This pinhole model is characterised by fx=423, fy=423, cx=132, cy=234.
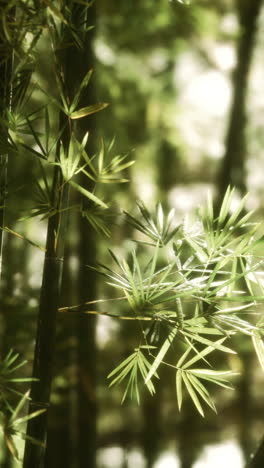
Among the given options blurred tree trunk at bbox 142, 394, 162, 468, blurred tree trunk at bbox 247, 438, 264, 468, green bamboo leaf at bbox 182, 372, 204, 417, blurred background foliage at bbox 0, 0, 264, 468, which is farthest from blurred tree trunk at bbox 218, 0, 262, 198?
blurred tree trunk at bbox 142, 394, 162, 468

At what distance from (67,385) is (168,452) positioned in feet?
12.7

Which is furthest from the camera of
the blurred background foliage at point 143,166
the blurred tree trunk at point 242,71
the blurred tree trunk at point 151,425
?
the blurred tree trunk at point 151,425

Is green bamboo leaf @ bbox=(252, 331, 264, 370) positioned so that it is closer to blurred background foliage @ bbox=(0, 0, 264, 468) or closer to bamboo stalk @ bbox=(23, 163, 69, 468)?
bamboo stalk @ bbox=(23, 163, 69, 468)

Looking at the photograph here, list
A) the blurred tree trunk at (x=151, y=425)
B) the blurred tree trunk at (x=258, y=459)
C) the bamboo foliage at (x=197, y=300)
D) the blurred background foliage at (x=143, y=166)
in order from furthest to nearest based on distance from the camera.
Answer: the blurred tree trunk at (x=151, y=425) < the blurred background foliage at (x=143, y=166) < the bamboo foliage at (x=197, y=300) < the blurred tree trunk at (x=258, y=459)

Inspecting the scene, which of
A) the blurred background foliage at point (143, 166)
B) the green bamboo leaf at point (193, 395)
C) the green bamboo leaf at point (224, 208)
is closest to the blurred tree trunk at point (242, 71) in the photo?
the blurred background foliage at point (143, 166)

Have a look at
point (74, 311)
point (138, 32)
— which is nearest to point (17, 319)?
point (74, 311)

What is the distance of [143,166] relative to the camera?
15.1 ft

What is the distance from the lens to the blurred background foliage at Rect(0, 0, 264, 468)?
2.70 m

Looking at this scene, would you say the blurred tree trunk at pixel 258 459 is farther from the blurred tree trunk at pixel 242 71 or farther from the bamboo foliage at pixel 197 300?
the blurred tree trunk at pixel 242 71

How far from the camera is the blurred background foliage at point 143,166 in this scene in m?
2.70

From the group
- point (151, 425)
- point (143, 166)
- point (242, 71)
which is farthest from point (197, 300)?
point (151, 425)

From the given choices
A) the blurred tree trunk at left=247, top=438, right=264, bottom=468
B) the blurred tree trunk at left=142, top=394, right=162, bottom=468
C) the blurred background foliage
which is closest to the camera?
the blurred tree trunk at left=247, top=438, right=264, bottom=468

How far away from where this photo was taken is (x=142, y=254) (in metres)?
4.18

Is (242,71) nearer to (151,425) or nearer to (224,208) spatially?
(224,208)
